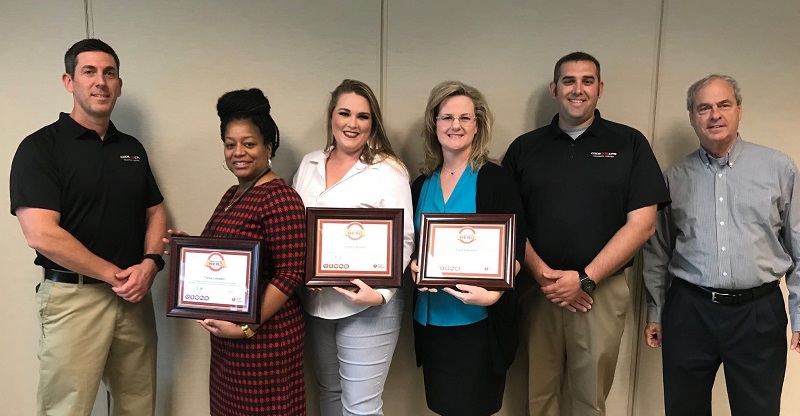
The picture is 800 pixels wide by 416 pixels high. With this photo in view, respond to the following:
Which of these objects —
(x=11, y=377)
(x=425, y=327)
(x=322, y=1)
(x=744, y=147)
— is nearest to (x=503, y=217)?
(x=425, y=327)

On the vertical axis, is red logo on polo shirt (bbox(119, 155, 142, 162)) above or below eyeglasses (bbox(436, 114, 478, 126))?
below

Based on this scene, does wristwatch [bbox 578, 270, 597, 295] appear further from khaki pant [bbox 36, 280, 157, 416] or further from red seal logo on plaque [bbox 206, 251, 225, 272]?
khaki pant [bbox 36, 280, 157, 416]

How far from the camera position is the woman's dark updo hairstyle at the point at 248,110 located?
1.64 m

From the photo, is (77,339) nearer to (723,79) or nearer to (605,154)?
(605,154)

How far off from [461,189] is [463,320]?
0.49 metres

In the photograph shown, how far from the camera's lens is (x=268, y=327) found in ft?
5.17

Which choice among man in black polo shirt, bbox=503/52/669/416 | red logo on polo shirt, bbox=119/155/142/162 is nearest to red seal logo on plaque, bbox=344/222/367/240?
man in black polo shirt, bbox=503/52/669/416

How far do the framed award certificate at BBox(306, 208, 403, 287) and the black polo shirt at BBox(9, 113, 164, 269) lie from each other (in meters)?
0.82

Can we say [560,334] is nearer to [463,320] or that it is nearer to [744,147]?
[463,320]

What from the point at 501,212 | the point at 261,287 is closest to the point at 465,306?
the point at 501,212

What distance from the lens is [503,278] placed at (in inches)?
65.0

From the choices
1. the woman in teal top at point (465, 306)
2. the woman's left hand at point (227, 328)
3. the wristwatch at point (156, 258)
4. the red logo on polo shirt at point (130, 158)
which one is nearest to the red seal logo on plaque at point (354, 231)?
the woman in teal top at point (465, 306)

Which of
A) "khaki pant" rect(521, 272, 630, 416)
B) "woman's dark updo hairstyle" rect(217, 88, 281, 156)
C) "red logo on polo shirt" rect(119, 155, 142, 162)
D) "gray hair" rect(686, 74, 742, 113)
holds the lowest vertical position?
"khaki pant" rect(521, 272, 630, 416)

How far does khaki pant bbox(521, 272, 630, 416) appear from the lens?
1996 mm
